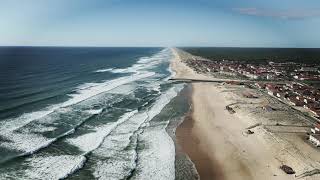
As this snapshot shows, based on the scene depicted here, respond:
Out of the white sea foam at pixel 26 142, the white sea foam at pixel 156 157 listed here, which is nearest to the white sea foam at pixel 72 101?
the white sea foam at pixel 26 142

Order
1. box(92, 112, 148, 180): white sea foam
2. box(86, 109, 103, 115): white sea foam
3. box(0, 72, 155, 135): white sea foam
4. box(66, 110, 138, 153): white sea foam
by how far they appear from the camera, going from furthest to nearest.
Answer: box(86, 109, 103, 115): white sea foam, box(0, 72, 155, 135): white sea foam, box(66, 110, 138, 153): white sea foam, box(92, 112, 148, 180): white sea foam

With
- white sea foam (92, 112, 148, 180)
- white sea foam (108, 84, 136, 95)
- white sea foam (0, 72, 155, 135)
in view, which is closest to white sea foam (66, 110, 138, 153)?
white sea foam (92, 112, 148, 180)

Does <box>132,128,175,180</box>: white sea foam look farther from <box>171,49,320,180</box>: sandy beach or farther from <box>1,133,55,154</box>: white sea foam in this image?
<box>1,133,55,154</box>: white sea foam

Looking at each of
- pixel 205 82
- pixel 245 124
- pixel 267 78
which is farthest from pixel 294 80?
pixel 245 124

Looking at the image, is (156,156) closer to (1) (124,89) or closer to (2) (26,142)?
(2) (26,142)

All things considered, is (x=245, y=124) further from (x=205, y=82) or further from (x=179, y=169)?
(x=205, y=82)
